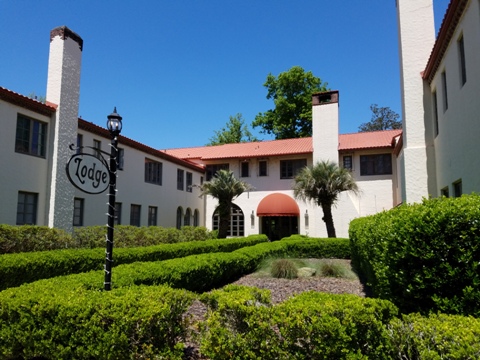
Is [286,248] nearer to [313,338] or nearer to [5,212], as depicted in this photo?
[5,212]

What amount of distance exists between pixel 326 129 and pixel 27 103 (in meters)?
20.9

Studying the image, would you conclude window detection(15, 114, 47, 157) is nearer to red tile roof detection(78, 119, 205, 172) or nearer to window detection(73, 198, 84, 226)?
red tile roof detection(78, 119, 205, 172)

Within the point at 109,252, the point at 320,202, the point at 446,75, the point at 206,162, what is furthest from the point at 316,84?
the point at 109,252

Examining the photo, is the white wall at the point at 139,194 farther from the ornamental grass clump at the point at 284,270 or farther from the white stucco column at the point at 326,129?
the white stucco column at the point at 326,129

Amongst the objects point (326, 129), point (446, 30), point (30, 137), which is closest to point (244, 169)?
point (326, 129)

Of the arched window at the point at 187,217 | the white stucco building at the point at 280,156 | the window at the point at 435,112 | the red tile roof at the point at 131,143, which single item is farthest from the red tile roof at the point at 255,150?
the window at the point at 435,112

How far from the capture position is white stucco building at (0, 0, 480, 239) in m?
10.8

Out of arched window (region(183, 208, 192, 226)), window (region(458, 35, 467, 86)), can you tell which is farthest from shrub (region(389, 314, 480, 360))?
arched window (region(183, 208, 192, 226))

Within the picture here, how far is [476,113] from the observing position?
884 centimetres

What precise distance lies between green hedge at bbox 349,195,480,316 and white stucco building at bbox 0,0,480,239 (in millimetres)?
5740

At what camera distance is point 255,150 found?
3052 cm

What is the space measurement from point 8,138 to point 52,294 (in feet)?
38.3

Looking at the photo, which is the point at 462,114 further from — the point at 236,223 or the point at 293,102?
the point at 293,102

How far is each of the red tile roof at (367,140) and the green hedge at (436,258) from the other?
21.9 metres
